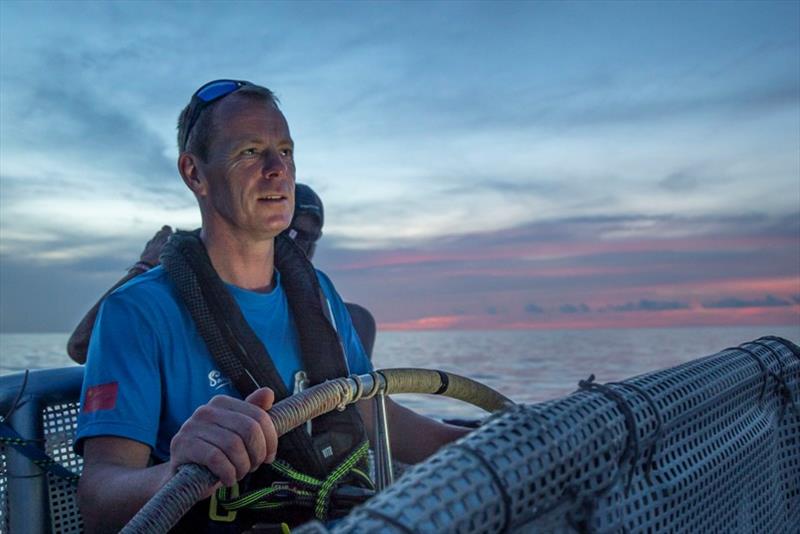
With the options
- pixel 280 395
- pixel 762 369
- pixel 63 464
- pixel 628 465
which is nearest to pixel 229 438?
pixel 628 465

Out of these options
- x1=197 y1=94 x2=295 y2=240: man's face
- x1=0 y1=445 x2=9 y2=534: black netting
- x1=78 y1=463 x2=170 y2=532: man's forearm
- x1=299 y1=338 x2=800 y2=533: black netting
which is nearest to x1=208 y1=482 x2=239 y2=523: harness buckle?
x1=78 y1=463 x2=170 y2=532: man's forearm

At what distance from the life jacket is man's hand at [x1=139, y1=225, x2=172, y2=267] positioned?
0.55 meters

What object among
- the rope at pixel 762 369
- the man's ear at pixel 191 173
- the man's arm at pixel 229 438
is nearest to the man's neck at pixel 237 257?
the man's ear at pixel 191 173

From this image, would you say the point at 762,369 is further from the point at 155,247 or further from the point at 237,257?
the point at 155,247

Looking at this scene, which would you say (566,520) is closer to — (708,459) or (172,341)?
(708,459)

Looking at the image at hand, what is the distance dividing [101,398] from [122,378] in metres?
0.07

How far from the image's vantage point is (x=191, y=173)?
234 centimetres

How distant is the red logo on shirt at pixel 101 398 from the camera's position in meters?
1.78

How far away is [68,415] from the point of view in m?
1.94

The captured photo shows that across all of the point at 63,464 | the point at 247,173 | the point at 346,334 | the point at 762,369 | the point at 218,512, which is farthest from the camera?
the point at 346,334

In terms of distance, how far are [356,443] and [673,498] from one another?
3.50 ft

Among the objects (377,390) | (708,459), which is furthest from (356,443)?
(708,459)

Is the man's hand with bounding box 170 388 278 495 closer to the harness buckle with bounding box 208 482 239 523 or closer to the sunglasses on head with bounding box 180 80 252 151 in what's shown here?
the harness buckle with bounding box 208 482 239 523

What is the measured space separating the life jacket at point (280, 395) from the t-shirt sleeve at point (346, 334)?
0.26 meters
